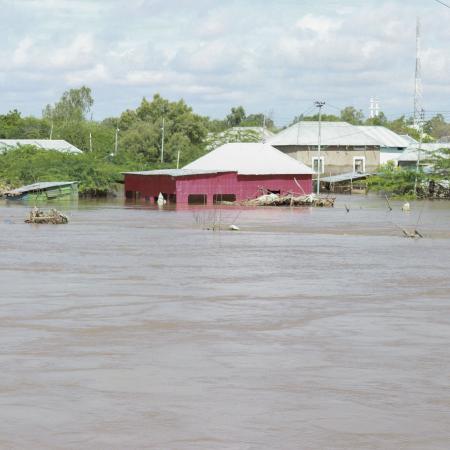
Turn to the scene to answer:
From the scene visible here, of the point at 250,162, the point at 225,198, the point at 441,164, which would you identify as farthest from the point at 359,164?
the point at 225,198

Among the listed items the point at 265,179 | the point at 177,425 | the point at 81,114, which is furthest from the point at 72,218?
the point at 81,114

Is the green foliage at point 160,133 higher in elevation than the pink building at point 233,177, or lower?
higher

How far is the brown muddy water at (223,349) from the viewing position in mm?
9539

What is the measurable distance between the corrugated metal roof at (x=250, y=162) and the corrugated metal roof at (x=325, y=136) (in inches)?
793

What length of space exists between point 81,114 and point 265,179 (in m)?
73.7

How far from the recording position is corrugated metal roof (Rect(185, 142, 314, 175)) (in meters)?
62.9

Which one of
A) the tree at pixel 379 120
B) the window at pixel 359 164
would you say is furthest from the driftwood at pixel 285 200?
the tree at pixel 379 120

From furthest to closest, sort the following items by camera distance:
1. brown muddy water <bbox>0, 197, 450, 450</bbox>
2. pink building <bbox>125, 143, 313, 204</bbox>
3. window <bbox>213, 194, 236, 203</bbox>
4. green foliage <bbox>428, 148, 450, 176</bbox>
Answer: green foliage <bbox>428, 148, 450, 176</bbox>
window <bbox>213, 194, 236, 203</bbox>
pink building <bbox>125, 143, 313, 204</bbox>
brown muddy water <bbox>0, 197, 450, 450</bbox>

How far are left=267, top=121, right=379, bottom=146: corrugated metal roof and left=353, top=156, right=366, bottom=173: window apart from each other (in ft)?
4.33

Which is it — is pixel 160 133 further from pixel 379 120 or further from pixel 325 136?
pixel 379 120

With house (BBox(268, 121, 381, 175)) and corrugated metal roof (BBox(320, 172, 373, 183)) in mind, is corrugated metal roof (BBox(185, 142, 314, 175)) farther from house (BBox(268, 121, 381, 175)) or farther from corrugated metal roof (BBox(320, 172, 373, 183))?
house (BBox(268, 121, 381, 175))

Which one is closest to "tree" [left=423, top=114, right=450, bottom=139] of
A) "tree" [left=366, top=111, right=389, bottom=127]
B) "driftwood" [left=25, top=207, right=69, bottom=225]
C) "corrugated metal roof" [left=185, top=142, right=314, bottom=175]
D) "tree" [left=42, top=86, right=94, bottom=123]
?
"tree" [left=366, top=111, right=389, bottom=127]

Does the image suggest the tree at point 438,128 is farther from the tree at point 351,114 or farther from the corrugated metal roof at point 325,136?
the corrugated metal roof at point 325,136

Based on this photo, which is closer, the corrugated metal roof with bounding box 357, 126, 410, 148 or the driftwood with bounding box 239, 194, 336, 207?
the driftwood with bounding box 239, 194, 336, 207
